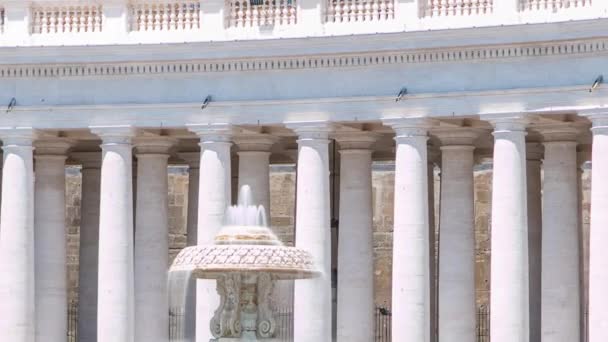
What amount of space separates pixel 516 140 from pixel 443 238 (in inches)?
286

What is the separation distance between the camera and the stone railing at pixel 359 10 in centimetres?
9462

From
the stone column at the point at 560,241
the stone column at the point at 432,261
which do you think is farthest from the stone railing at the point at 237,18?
the stone column at the point at 432,261

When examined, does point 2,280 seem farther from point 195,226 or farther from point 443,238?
point 443,238

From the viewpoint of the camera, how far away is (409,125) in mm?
91875

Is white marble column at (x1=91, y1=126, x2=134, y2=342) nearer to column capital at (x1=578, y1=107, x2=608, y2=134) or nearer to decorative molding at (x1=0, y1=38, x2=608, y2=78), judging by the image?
decorative molding at (x1=0, y1=38, x2=608, y2=78)

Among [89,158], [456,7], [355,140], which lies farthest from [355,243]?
[89,158]

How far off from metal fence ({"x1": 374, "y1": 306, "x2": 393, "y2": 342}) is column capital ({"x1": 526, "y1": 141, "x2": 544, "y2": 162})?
55.6ft

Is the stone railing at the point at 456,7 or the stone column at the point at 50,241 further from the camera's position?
the stone column at the point at 50,241

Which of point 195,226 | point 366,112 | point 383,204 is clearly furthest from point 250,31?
point 383,204

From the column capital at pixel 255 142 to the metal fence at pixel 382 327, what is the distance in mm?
18654

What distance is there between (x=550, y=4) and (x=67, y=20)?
22.2m

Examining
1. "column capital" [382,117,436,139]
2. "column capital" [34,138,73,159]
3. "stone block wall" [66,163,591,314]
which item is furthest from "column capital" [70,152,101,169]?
"column capital" [382,117,436,139]

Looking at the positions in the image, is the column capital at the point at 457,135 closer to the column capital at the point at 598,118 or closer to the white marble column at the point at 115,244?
the column capital at the point at 598,118

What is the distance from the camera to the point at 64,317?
100812 millimetres
